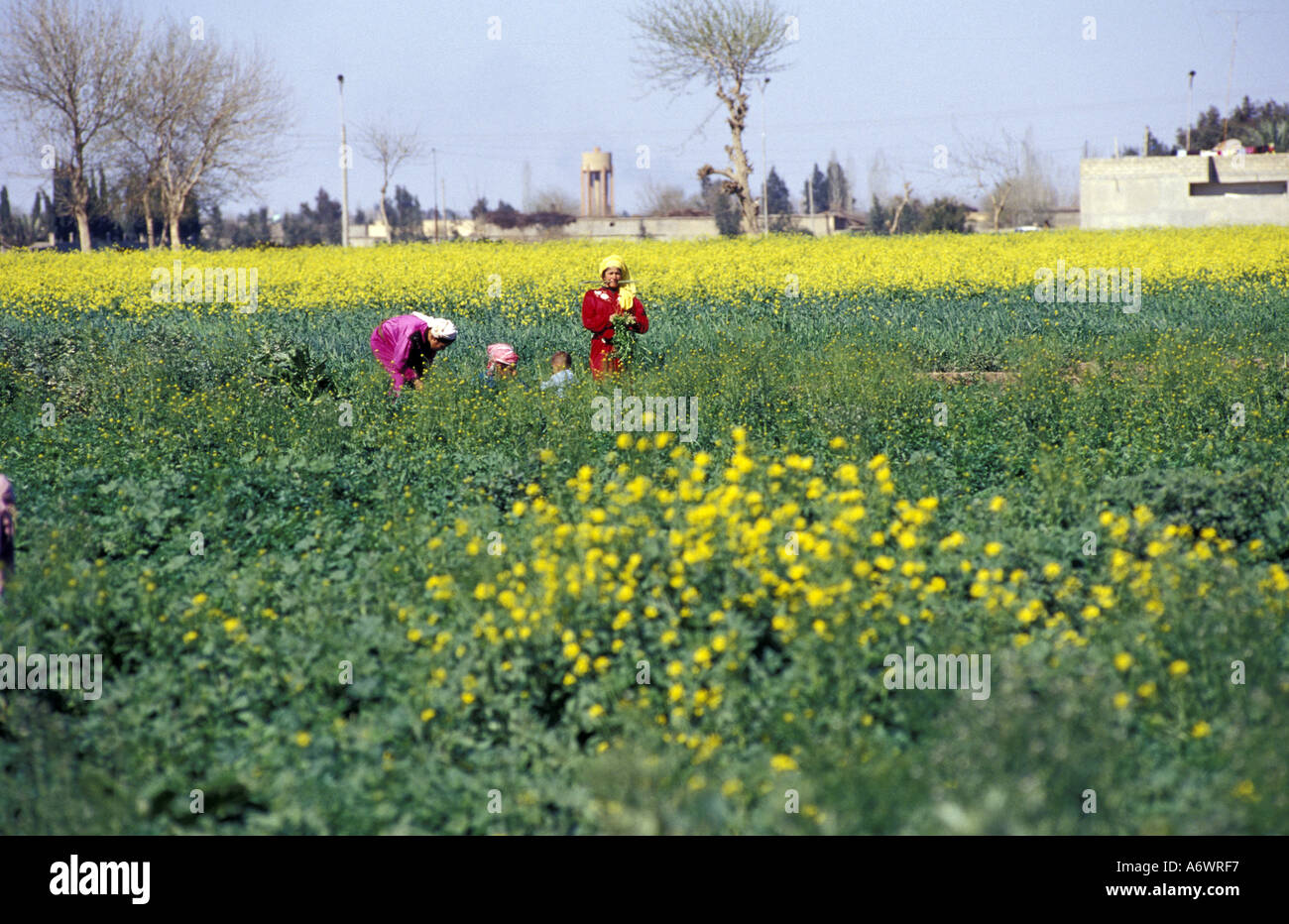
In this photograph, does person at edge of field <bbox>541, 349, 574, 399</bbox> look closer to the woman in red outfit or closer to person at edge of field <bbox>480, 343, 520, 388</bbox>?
the woman in red outfit

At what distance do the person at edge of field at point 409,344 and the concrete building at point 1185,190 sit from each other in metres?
40.7

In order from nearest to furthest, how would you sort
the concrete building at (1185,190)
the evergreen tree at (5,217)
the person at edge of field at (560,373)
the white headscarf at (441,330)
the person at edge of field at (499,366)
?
the person at edge of field at (560,373) < the white headscarf at (441,330) < the person at edge of field at (499,366) < the concrete building at (1185,190) < the evergreen tree at (5,217)

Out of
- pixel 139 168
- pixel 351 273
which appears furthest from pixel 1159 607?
pixel 139 168

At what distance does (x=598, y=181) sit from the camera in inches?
2694

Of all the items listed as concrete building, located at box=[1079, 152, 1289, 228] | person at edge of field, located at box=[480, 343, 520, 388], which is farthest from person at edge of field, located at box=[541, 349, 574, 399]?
concrete building, located at box=[1079, 152, 1289, 228]

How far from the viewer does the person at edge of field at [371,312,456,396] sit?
9617mm

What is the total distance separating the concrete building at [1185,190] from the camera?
43000 mm

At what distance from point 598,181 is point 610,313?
60.9 m

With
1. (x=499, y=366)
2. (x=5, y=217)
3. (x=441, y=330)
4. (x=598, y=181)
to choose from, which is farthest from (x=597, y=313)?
(x=5, y=217)

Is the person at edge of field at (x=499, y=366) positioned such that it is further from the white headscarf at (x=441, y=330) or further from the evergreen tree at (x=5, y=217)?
the evergreen tree at (x=5, y=217)

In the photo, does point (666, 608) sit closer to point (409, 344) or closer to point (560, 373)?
point (560, 373)

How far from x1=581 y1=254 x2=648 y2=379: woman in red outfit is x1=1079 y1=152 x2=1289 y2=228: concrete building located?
130ft

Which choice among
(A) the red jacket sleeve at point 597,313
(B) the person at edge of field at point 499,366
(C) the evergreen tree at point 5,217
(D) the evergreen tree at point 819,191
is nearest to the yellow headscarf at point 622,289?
(A) the red jacket sleeve at point 597,313

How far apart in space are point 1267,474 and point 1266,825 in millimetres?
3923
